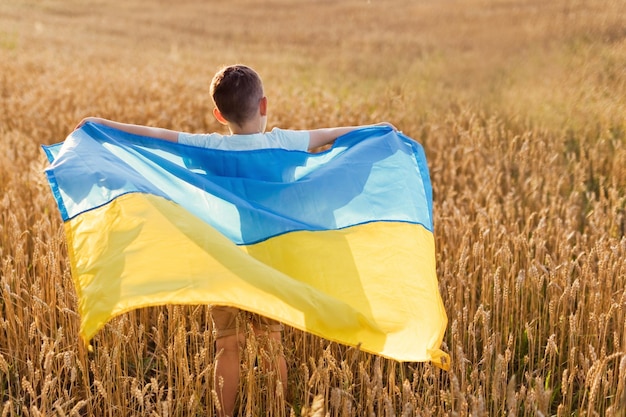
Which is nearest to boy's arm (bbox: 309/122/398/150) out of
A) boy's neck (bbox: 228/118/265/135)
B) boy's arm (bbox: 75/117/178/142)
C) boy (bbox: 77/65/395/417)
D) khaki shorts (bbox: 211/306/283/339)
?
boy (bbox: 77/65/395/417)

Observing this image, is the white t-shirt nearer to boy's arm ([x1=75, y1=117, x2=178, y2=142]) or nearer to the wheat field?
boy's arm ([x1=75, y1=117, x2=178, y2=142])

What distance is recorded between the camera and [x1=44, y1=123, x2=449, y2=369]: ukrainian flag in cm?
248

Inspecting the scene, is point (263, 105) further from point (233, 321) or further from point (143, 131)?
point (233, 321)

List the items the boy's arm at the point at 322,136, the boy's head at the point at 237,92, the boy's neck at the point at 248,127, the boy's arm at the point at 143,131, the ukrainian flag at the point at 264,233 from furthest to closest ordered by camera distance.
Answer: the boy's arm at the point at 322,136 → the boy's arm at the point at 143,131 → the boy's neck at the point at 248,127 → the boy's head at the point at 237,92 → the ukrainian flag at the point at 264,233

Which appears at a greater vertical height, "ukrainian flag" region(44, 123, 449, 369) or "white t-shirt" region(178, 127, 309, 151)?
"white t-shirt" region(178, 127, 309, 151)

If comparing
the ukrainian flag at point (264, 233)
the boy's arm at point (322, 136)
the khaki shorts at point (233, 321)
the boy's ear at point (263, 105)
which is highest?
the boy's ear at point (263, 105)

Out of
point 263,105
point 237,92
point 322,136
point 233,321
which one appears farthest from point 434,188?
point 233,321

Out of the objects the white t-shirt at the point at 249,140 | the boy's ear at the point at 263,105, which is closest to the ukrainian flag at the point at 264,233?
the white t-shirt at the point at 249,140

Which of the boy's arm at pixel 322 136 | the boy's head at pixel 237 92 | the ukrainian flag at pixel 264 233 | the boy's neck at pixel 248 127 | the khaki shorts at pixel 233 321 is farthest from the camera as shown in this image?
the boy's arm at pixel 322 136

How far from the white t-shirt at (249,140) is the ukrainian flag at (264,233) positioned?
0.09 feet

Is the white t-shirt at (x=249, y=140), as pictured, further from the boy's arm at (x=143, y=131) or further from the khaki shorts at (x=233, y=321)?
the khaki shorts at (x=233, y=321)

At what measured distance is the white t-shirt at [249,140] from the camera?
3.16m

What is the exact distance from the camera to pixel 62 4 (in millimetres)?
24953

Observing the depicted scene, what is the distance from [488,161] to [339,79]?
17.4 ft
